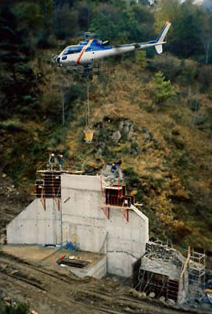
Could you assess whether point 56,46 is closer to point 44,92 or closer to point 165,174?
point 44,92

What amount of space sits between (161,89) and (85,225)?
16.7m

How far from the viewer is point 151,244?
60.5 ft

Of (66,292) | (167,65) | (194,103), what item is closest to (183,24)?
(167,65)

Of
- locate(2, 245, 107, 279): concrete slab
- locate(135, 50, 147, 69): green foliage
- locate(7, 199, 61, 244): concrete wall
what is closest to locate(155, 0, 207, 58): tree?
locate(135, 50, 147, 69): green foliage

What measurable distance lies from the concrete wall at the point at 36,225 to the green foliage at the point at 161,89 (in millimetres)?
15826

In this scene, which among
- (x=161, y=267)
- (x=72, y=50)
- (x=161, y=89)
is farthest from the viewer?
(x=161, y=89)

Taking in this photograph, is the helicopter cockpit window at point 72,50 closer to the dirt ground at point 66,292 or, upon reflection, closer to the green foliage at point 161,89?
the dirt ground at point 66,292

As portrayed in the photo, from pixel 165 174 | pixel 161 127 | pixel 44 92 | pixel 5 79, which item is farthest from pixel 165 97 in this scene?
pixel 5 79

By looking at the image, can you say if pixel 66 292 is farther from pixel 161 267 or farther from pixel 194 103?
pixel 194 103

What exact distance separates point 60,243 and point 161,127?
45.9 ft

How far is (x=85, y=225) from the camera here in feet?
63.5

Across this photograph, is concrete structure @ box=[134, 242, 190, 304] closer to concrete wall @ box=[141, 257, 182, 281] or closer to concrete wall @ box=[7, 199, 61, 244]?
concrete wall @ box=[141, 257, 182, 281]

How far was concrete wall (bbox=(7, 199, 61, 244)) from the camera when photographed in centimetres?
2009

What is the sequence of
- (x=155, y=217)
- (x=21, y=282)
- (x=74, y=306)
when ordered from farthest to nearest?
(x=155, y=217)
(x=21, y=282)
(x=74, y=306)
